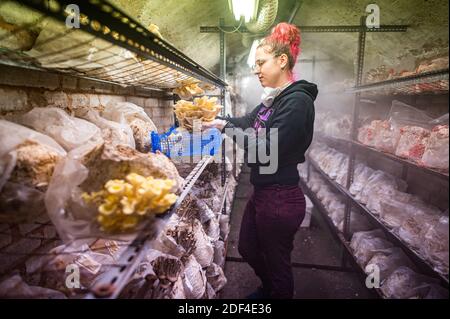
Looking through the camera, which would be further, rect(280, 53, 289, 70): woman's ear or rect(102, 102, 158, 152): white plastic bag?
rect(280, 53, 289, 70): woman's ear

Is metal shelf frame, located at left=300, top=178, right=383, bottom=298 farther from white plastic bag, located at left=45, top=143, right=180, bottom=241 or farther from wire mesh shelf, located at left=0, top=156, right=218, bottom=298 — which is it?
white plastic bag, located at left=45, top=143, right=180, bottom=241

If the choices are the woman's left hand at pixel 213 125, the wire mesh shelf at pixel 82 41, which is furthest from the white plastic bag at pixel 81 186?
the woman's left hand at pixel 213 125

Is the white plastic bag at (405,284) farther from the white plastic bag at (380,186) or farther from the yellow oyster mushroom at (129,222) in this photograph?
the yellow oyster mushroom at (129,222)

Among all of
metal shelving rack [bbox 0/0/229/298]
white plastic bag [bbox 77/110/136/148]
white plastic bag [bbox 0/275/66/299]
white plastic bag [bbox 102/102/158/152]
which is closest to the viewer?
metal shelving rack [bbox 0/0/229/298]

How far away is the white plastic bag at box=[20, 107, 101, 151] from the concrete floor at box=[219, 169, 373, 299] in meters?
1.84

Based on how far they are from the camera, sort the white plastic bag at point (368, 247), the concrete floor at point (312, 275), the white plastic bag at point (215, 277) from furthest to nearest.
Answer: the concrete floor at point (312, 275), the white plastic bag at point (368, 247), the white plastic bag at point (215, 277)

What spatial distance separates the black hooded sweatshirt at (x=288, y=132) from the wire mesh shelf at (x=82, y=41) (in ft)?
2.23

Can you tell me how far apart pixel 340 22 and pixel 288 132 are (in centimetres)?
249

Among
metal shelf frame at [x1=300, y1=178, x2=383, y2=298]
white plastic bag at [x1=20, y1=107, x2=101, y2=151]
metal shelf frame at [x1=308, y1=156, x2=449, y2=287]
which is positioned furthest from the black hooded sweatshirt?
metal shelf frame at [x1=300, y1=178, x2=383, y2=298]

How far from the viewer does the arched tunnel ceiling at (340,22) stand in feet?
6.71

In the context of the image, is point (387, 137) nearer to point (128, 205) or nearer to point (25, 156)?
point (128, 205)

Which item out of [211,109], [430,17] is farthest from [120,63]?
[430,17]

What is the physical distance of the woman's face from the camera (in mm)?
1726
